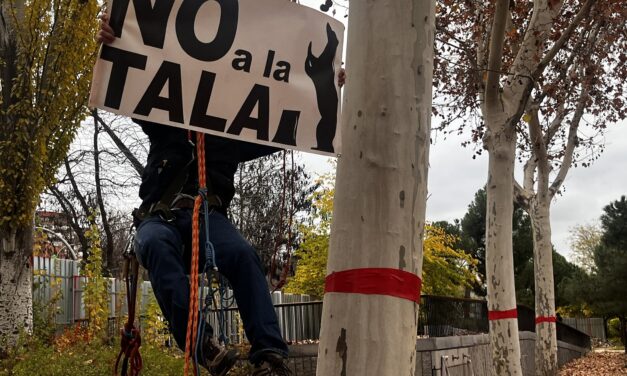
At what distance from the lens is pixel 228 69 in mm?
3291

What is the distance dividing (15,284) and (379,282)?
10.3m

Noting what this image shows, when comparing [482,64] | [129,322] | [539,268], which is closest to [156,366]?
[129,322]

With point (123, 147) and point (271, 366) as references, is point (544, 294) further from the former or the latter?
point (271, 366)

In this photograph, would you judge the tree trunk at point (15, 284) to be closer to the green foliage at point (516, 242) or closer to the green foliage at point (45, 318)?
the green foliage at point (45, 318)

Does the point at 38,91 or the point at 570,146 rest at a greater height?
the point at 570,146

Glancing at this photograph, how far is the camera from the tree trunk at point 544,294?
16875mm

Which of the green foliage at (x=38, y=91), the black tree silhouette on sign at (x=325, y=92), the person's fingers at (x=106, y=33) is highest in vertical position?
the green foliage at (x=38, y=91)

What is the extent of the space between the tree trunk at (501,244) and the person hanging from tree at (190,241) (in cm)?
734

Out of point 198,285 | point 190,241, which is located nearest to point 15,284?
point 190,241

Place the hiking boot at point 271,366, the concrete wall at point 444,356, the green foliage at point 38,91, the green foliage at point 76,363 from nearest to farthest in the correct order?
the hiking boot at point 271,366
the green foliage at point 76,363
the concrete wall at point 444,356
the green foliage at point 38,91

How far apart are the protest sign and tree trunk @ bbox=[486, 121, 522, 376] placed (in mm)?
7301

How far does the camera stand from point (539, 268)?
17703mm

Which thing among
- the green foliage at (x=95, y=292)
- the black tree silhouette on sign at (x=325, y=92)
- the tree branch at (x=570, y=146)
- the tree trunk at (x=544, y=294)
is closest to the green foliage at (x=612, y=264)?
the tree branch at (x=570, y=146)

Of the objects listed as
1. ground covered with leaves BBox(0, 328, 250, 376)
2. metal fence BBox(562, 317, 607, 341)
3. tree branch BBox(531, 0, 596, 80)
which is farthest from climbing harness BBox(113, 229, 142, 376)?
metal fence BBox(562, 317, 607, 341)
